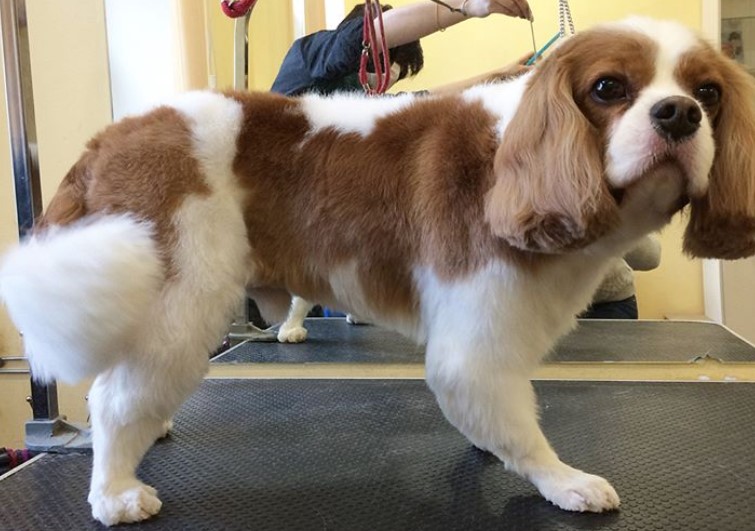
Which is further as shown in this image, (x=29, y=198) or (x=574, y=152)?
(x=29, y=198)

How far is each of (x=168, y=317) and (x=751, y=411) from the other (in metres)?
1.06

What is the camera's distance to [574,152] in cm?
77

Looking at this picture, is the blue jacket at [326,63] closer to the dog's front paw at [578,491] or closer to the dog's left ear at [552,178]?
the dog's left ear at [552,178]

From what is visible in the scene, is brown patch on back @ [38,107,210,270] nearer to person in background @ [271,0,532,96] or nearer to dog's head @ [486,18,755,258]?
dog's head @ [486,18,755,258]

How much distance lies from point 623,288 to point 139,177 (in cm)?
176

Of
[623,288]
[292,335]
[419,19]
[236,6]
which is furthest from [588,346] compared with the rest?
[236,6]

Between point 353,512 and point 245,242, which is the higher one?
point 245,242

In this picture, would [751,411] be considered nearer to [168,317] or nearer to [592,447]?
[592,447]

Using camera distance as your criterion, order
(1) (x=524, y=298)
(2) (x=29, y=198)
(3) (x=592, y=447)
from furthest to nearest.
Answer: (2) (x=29, y=198) < (3) (x=592, y=447) < (1) (x=524, y=298)

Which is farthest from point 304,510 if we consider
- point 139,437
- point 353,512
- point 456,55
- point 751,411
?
point 456,55

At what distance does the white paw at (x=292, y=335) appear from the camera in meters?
1.91

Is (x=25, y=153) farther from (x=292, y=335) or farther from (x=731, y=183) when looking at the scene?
(x=731, y=183)

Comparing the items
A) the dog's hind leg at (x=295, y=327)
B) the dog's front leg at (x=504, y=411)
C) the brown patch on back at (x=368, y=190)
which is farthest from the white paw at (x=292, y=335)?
the dog's front leg at (x=504, y=411)

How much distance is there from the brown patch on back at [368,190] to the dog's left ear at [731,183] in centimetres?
28
